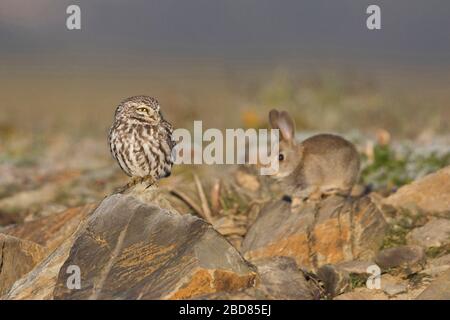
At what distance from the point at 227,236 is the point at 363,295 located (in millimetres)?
2937

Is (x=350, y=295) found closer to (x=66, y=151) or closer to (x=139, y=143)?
(x=139, y=143)

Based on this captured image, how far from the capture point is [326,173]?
1084 centimetres

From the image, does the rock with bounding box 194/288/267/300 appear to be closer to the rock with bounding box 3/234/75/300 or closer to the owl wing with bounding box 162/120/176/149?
the rock with bounding box 3/234/75/300

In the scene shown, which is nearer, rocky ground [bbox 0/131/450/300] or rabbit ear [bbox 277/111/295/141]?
rocky ground [bbox 0/131/450/300]

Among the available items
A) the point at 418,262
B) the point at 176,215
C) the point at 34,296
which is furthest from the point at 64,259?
the point at 418,262

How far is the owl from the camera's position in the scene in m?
8.92

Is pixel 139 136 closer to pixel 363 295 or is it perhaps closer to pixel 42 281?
pixel 42 281

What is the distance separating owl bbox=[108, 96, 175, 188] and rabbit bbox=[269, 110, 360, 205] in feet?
7.55

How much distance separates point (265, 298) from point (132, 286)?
1.17m

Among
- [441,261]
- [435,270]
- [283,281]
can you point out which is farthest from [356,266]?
[283,281]

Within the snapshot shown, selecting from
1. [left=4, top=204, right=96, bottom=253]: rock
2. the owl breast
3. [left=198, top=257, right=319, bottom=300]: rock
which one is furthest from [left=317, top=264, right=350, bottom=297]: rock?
[left=4, top=204, right=96, bottom=253]: rock

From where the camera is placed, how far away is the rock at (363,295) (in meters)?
8.26
